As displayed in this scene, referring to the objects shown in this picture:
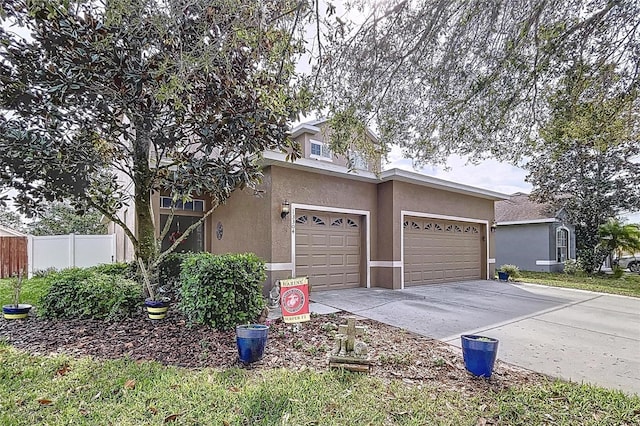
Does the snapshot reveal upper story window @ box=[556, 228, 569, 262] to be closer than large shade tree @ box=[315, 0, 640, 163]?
No

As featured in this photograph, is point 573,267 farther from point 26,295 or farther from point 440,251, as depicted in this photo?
point 26,295

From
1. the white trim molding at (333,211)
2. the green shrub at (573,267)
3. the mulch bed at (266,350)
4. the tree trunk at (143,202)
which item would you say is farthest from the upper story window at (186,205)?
the green shrub at (573,267)

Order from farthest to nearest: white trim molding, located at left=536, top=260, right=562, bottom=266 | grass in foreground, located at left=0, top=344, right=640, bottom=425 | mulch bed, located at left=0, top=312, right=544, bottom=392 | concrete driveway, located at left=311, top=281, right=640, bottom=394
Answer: white trim molding, located at left=536, top=260, right=562, bottom=266 < concrete driveway, located at left=311, top=281, right=640, bottom=394 < mulch bed, located at left=0, top=312, right=544, bottom=392 < grass in foreground, located at left=0, top=344, right=640, bottom=425

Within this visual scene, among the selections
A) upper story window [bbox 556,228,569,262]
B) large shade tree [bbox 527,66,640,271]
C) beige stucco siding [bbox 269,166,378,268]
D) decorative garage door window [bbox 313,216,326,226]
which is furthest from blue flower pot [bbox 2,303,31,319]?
upper story window [bbox 556,228,569,262]

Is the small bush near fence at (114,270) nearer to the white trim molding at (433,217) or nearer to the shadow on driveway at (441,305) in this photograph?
the shadow on driveway at (441,305)

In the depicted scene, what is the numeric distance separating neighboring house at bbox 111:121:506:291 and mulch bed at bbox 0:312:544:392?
3.07 m

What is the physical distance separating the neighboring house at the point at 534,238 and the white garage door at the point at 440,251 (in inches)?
275

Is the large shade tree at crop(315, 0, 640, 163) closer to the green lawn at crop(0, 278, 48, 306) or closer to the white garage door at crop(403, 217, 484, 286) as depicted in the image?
the white garage door at crop(403, 217, 484, 286)

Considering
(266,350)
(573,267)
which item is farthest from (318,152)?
(573,267)

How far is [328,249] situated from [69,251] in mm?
10072

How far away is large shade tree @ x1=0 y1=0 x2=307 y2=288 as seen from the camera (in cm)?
423

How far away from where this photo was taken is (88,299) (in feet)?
20.1

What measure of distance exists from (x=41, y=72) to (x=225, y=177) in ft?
9.94

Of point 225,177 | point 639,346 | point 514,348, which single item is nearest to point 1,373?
point 225,177
